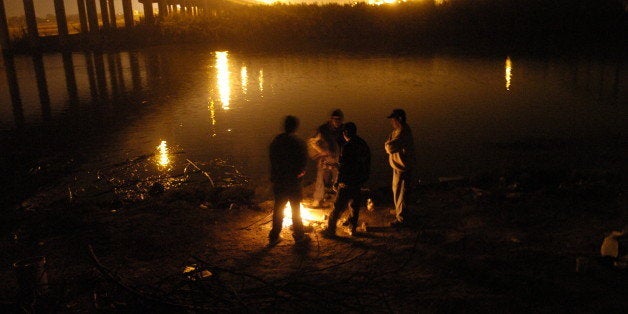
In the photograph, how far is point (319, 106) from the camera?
16.7 metres

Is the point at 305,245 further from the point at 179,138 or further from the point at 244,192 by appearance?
the point at 179,138

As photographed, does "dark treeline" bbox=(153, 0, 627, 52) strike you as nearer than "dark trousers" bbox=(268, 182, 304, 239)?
No

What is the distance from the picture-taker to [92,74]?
26469 mm

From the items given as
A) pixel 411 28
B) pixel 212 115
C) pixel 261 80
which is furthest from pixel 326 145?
pixel 411 28

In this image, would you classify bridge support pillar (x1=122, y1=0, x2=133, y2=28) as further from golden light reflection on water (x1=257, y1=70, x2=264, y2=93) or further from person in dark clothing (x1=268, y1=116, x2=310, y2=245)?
person in dark clothing (x1=268, y1=116, x2=310, y2=245)

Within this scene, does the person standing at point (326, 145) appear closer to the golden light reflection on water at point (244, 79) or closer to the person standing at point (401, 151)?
the person standing at point (401, 151)

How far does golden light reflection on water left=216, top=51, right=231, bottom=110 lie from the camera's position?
18.3 meters

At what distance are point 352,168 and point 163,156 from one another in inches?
268

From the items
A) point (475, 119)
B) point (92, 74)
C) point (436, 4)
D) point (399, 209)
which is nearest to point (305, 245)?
point (399, 209)

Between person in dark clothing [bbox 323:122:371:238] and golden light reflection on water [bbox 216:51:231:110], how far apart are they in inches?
431

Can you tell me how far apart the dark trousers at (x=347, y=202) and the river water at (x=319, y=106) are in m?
3.15

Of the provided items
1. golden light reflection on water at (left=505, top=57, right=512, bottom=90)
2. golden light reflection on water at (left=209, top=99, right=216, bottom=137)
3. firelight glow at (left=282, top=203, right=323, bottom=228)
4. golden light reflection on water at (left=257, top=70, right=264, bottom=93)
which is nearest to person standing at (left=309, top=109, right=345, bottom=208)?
firelight glow at (left=282, top=203, right=323, bottom=228)

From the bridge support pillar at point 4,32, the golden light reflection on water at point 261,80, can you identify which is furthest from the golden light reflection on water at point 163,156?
the bridge support pillar at point 4,32

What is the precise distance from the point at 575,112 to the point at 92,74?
81.4 ft
